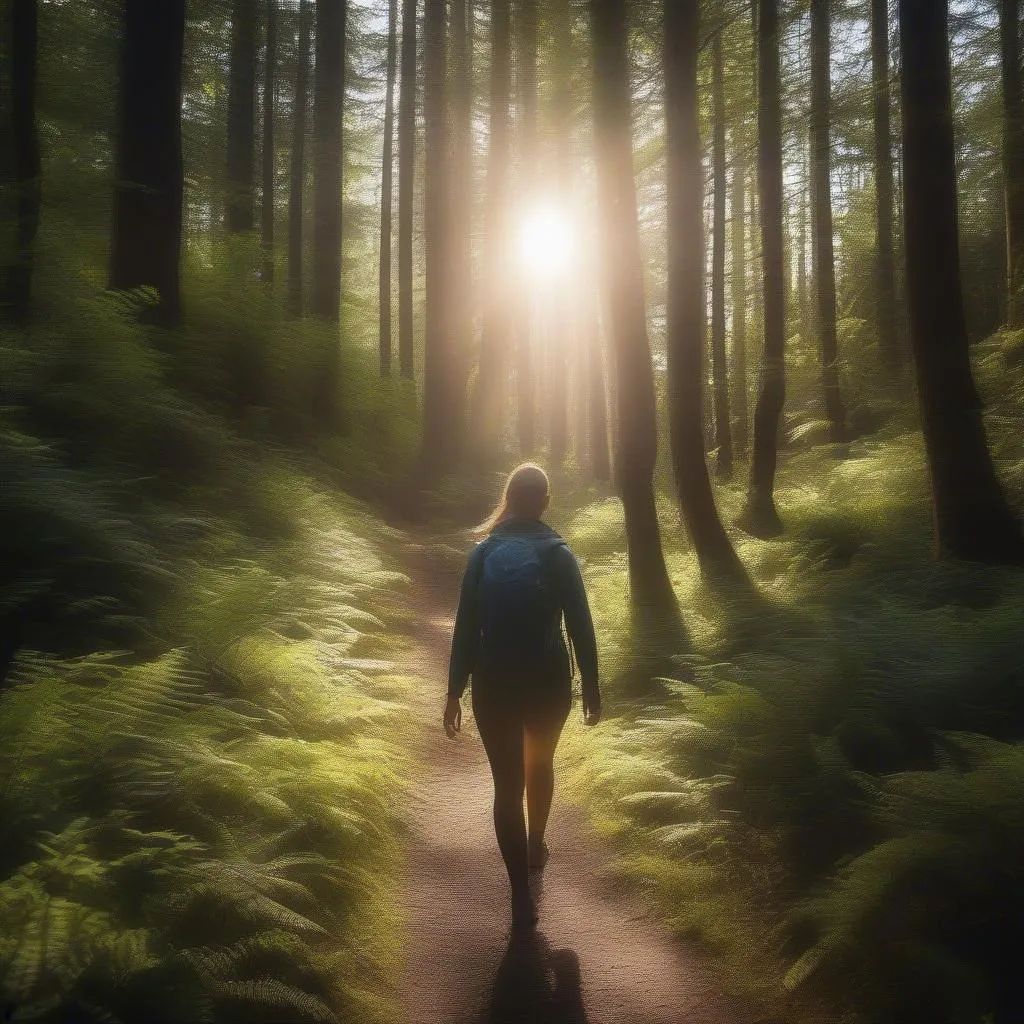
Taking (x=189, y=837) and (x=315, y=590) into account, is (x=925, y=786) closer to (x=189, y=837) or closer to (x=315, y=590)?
(x=189, y=837)

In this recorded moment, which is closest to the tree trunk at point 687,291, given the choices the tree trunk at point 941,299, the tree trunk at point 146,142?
the tree trunk at point 941,299

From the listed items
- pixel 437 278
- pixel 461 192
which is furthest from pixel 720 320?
pixel 461 192

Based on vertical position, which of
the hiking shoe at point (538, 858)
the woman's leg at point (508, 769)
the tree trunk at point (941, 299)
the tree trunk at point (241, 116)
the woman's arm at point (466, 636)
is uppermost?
the tree trunk at point (241, 116)

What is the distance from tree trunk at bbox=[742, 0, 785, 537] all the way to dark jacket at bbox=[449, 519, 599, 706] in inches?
318

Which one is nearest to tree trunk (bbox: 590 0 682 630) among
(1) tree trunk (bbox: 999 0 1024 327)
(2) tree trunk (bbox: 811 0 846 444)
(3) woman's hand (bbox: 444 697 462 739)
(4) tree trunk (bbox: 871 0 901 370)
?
(2) tree trunk (bbox: 811 0 846 444)

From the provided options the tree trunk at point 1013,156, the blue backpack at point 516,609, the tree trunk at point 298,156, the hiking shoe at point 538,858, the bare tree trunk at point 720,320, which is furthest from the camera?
the tree trunk at point 298,156

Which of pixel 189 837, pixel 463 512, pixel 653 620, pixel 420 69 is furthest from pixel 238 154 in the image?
pixel 189 837

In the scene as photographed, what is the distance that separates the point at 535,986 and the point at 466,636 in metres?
1.54

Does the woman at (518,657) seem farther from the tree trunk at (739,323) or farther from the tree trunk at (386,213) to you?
the tree trunk at (386,213)

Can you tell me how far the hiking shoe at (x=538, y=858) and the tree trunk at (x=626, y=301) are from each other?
4.59 meters

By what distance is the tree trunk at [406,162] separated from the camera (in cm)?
2036

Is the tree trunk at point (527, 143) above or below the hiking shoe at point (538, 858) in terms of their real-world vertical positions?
above

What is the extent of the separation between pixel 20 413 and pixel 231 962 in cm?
525

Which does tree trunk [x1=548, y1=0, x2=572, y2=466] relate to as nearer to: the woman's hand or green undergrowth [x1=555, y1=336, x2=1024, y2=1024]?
green undergrowth [x1=555, y1=336, x2=1024, y2=1024]
